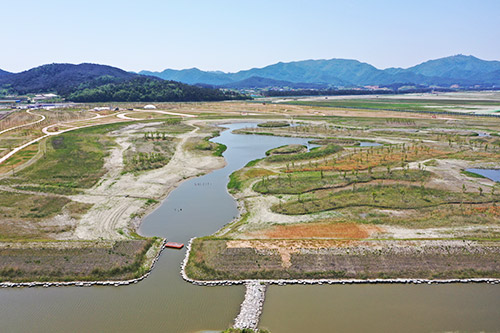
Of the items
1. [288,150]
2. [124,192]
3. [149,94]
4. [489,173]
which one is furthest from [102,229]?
[149,94]

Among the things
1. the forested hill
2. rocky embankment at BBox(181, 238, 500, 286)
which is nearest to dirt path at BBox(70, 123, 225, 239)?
rocky embankment at BBox(181, 238, 500, 286)

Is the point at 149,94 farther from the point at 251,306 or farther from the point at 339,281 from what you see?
the point at 251,306

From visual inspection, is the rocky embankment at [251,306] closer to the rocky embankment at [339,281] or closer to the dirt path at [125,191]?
→ the rocky embankment at [339,281]

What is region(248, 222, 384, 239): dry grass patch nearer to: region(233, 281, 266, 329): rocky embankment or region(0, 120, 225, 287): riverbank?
region(233, 281, 266, 329): rocky embankment

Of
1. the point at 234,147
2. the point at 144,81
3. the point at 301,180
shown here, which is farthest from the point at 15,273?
the point at 144,81

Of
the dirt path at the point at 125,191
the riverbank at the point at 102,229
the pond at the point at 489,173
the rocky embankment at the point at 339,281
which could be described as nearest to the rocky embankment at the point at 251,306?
the rocky embankment at the point at 339,281

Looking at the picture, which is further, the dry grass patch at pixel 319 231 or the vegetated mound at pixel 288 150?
the vegetated mound at pixel 288 150

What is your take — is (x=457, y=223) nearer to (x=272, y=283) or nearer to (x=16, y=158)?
(x=272, y=283)
